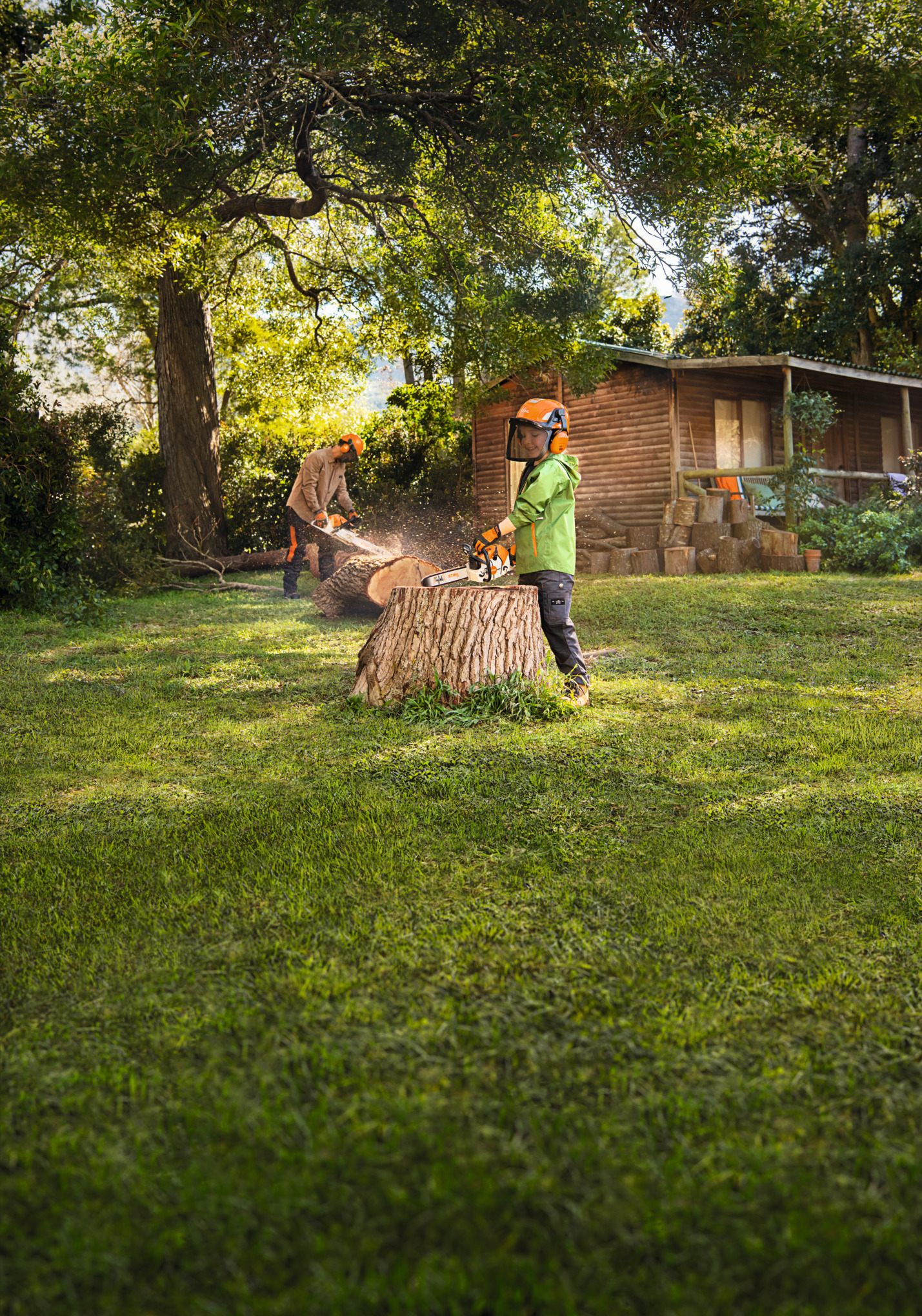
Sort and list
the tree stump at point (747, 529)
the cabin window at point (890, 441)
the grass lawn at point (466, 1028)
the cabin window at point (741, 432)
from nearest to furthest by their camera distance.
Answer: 1. the grass lawn at point (466, 1028)
2. the tree stump at point (747, 529)
3. the cabin window at point (741, 432)
4. the cabin window at point (890, 441)

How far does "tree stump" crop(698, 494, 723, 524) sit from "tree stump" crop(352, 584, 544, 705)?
10.4 meters

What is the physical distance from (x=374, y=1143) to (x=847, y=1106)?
1021 mm

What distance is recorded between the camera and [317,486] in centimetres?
1110

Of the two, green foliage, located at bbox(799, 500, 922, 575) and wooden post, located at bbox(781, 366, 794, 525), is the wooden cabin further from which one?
green foliage, located at bbox(799, 500, 922, 575)

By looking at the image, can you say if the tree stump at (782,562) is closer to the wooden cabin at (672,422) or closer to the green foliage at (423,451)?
the wooden cabin at (672,422)

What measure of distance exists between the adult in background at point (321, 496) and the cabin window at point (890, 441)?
16.9m

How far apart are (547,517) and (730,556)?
8616 millimetres

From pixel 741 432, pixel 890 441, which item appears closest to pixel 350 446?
pixel 741 432

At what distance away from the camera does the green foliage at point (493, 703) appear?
5.43 metres

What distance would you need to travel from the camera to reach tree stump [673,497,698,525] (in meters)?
15.1

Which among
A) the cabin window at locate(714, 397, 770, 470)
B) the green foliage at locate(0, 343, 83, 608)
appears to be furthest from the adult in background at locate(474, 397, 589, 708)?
the cabin window at locate(714, 397, 770, 470)

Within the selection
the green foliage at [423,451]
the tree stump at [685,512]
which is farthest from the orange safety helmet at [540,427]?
the green foliage at [423,451]

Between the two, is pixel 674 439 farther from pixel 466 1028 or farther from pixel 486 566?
pixel 466 1028

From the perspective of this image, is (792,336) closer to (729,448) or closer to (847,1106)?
(729,448)
